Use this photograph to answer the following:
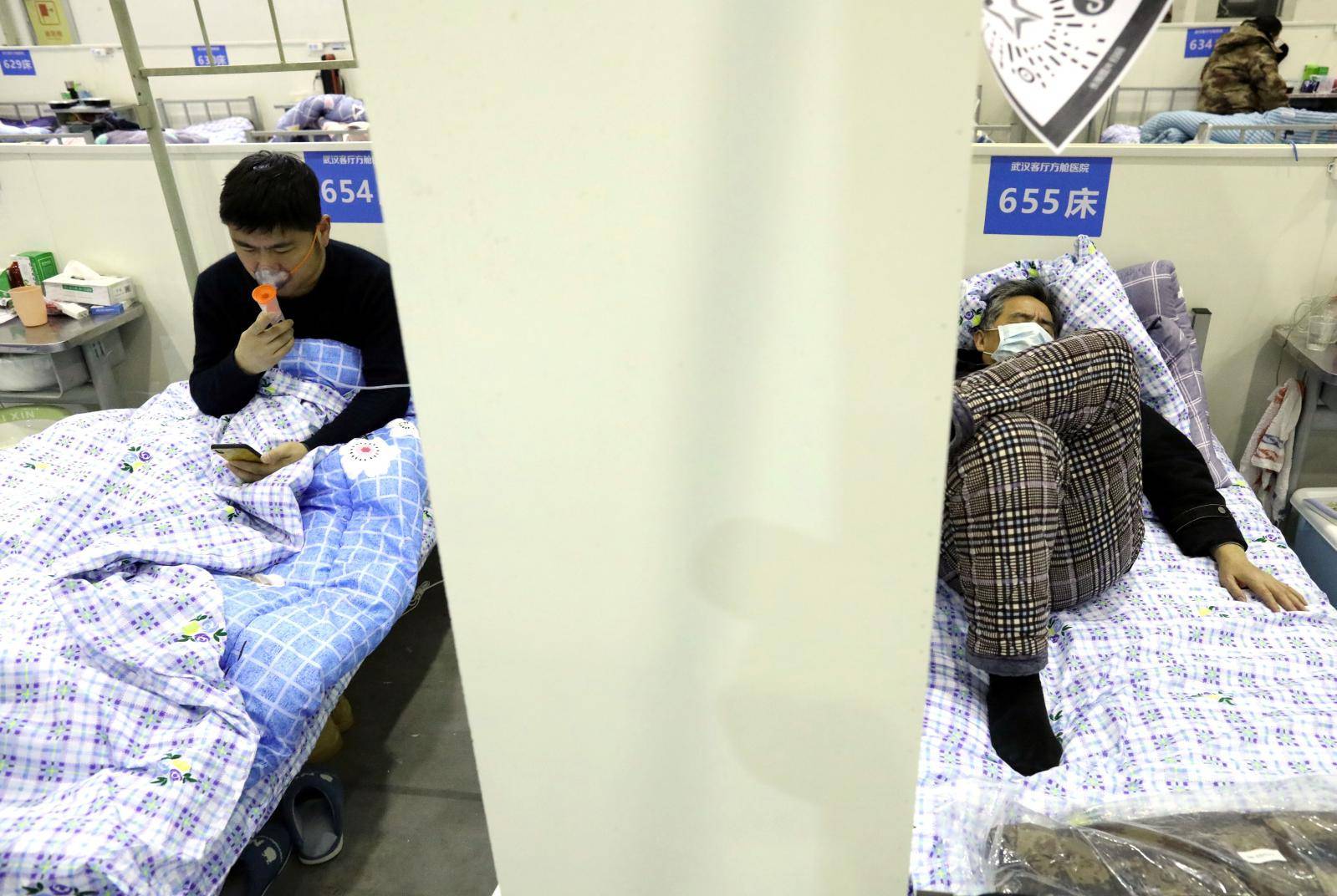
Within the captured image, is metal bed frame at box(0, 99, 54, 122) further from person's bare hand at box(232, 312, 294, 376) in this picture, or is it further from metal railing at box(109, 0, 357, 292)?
person's bare hand at box(232, 312, 294, 376)

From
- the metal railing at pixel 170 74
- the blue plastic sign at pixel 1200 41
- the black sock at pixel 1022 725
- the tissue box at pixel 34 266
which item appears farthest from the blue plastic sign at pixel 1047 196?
the tissue box at pixel 34 266

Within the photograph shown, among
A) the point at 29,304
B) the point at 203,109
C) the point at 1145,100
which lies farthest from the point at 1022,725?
the point at 203,109

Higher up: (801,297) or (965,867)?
(801,297)

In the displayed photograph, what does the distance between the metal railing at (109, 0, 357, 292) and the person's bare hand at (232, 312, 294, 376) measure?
0.61 m

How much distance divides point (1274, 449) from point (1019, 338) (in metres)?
0.90

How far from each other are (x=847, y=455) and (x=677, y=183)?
0.22 m

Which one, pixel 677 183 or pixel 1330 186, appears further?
pixel 1330 186

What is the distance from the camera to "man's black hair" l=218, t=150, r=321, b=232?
5.88 ft

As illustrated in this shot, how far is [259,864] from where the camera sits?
1445 mm

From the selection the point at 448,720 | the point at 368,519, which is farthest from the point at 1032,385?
the point at 448,720

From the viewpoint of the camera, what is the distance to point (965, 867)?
1040mm

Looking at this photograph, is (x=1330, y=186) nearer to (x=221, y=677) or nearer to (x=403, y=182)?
(x=403, y=182)

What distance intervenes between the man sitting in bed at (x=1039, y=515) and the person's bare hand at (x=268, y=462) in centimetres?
138

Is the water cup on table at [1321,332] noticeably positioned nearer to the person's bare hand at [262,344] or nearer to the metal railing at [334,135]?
the person's bare hand at [262,344]
